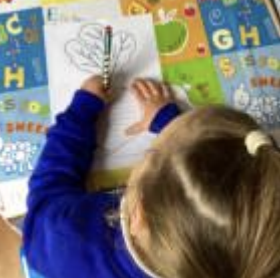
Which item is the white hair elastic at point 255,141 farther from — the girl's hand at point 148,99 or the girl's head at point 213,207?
the girl's hand at point 148,99

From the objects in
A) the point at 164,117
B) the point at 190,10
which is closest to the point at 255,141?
the point at 164,117

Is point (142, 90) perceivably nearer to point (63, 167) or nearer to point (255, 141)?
point (63, 167)

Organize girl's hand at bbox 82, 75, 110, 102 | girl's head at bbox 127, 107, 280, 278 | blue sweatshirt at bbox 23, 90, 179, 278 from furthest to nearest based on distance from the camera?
1. girl's hand at bbox 82, 75, 110, 102
2. blue sweatshirt at bbox 23, 90, 179, 278
3. girl's head at bbox 127, 107, 280, 278

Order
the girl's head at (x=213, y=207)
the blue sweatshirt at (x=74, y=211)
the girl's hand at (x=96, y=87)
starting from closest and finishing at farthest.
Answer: the girl's head at (x=213, y=207) < the blue sweatshirt at (x=74, y=211) < the girl's hand at (x=96, y=87)

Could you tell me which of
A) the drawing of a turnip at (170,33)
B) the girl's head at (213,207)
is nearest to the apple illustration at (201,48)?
the drawing of a turnip at (170,33)

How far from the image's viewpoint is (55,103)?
82 cm

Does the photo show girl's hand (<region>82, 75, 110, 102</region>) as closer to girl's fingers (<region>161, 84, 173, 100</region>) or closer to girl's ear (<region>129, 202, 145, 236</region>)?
→ girl's fingers (<region>161, 84, 173, 100</region>)

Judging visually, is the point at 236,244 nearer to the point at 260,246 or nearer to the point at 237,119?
the point at 260,246

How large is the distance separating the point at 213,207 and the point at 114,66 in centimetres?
35

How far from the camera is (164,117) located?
2.72 feet

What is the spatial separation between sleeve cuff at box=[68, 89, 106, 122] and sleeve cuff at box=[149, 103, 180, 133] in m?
0.08

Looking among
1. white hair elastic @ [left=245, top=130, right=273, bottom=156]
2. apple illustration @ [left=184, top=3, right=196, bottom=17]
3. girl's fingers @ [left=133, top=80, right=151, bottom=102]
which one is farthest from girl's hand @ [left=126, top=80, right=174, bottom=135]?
white hair elastic @ [left=245, top=130, right=273, bottom=156]

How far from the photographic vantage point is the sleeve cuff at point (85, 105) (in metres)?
0.81

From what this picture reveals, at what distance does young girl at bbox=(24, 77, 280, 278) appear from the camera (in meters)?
0.57
